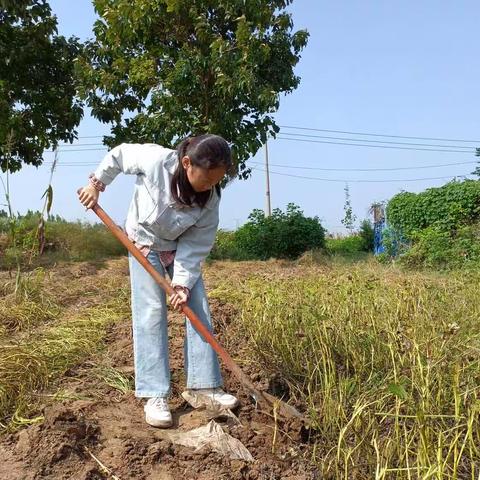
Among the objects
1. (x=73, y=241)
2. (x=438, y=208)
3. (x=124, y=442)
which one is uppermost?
(x=438, y=208)

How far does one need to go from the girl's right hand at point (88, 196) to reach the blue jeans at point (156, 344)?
29 cm

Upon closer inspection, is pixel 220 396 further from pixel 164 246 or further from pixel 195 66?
pixel 195 66

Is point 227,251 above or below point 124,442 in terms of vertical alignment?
above

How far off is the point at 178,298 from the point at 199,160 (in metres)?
0.60

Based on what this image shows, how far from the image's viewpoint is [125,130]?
8766 mm

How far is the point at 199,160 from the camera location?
223 centimetres

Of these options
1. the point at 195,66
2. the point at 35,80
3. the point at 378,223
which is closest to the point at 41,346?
the point at 195,66

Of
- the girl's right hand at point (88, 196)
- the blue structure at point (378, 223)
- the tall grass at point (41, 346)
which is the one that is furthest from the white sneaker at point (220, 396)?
the blue structure at point (378, 223)

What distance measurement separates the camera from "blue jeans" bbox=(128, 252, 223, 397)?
8.00 feet

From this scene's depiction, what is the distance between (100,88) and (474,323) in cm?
717

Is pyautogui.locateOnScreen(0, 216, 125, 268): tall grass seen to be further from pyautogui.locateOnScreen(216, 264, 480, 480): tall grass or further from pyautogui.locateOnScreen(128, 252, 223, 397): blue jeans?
pyautogui.locateOnScreen(128, 252, 223, 397): blue jeans

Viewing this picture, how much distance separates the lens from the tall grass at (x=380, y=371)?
1.75 metres

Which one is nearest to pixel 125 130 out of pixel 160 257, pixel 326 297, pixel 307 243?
pixel 307 243

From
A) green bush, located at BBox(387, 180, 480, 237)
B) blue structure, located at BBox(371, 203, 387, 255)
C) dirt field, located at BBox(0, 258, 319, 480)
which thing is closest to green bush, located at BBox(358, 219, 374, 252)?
blue structure, located at BBox(371, 203, 387, 255)
